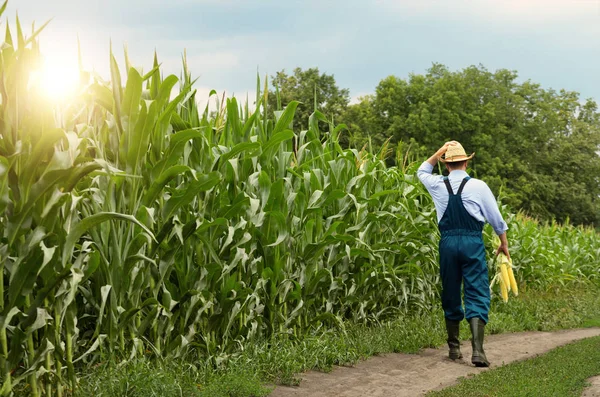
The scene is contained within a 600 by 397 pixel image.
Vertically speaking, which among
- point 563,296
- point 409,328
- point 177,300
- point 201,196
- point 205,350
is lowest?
point 563,296

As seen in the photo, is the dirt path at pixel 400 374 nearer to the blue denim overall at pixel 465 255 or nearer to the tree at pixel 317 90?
the blue denim overall at pixel 465 255

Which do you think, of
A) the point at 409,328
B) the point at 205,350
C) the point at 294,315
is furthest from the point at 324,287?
the point at 205,350

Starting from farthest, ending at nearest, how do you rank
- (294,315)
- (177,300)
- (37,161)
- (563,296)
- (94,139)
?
(563,296) → (294,315) → (177,300) → (94,139) → (37,161)

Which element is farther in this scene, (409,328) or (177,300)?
(409,328)

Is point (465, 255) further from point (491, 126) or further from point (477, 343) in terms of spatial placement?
point (491, 126)

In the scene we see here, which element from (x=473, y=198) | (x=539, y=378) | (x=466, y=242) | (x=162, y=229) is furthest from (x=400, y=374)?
(x=162, y=229)

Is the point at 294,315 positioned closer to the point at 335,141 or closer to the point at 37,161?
the point at 335,141

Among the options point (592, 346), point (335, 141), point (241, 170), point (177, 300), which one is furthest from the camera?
point (592, 346)

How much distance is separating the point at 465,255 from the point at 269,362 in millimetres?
2350

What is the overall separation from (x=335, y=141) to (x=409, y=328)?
90.5 inches

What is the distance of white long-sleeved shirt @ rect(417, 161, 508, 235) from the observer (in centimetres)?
667

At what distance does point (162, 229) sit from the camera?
4734mm

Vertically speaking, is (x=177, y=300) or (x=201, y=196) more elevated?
(x=201, y=196)

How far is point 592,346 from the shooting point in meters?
8.24
